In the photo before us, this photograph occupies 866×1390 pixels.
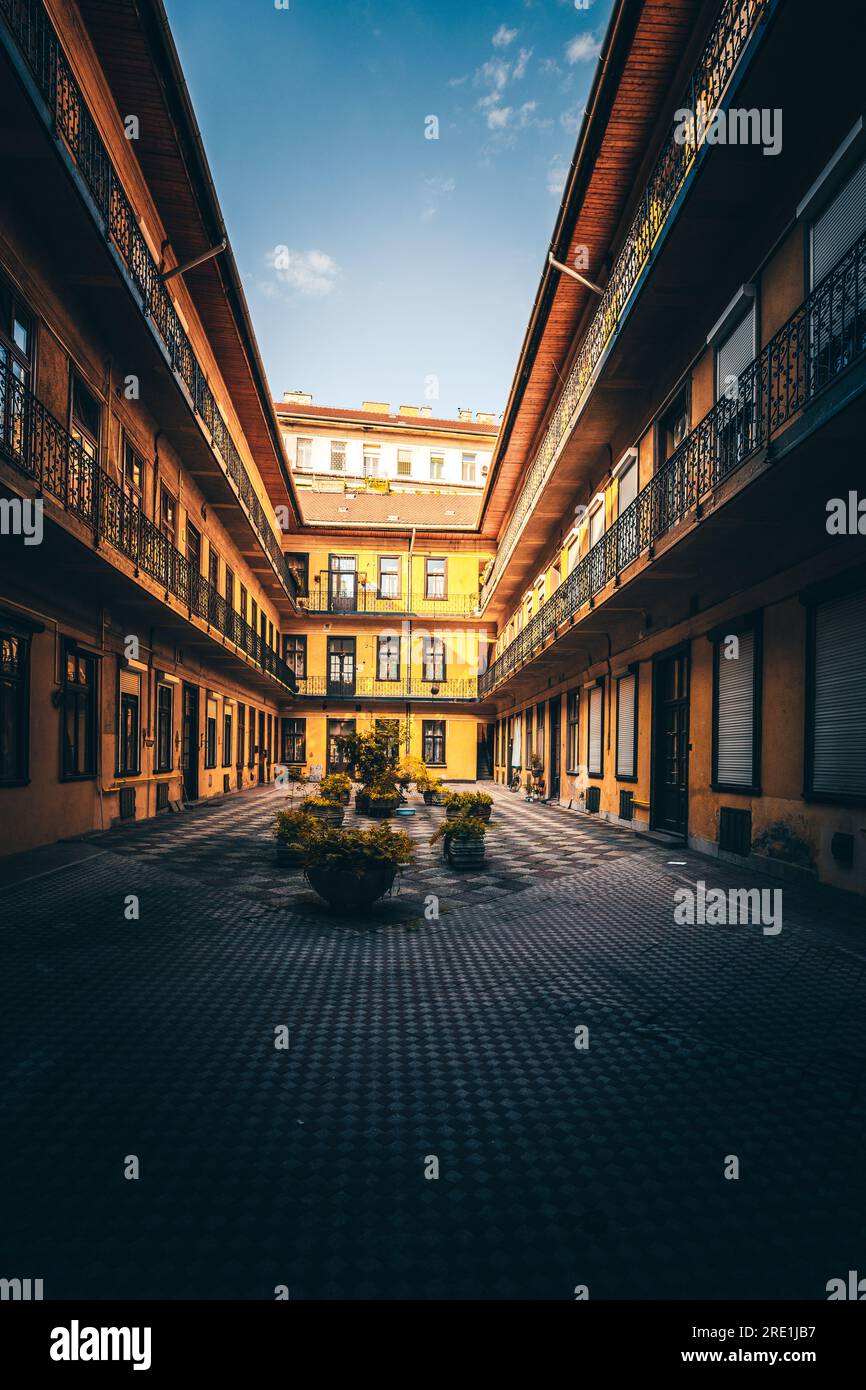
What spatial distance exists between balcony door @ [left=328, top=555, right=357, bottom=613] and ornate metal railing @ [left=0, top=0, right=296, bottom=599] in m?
17.6

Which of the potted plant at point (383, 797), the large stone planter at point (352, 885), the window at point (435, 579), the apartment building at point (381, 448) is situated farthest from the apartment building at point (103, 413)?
Answer: the apartment building at point (381, 448)

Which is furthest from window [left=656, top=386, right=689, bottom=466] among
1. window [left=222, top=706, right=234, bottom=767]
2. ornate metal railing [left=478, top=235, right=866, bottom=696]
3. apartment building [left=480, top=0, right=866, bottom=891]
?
window [left=222, top=706, right=234, bottom=767]

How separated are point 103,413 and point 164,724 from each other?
700 cm

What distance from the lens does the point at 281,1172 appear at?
271 cm

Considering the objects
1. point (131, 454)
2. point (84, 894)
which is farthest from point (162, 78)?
point (84, 894)

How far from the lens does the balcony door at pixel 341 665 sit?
116 ft

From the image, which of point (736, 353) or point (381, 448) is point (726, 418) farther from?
point (381, 448)

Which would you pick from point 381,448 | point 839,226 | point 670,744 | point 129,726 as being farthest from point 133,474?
point 381,448

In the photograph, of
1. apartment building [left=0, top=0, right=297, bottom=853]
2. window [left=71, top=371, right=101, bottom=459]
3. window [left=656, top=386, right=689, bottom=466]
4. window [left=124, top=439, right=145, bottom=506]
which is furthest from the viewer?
window [left=124, top=439, right=145, bottom=506]

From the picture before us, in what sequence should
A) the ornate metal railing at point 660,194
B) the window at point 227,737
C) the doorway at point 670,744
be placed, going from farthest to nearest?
the window at point 227,737
the doorway at point 670,744
the ornate metal railing at point 660,194

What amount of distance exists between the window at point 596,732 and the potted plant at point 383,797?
4609 millimetres

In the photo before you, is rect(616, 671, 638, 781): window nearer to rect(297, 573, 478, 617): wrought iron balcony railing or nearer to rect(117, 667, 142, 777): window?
rect(117, 667, 142, 777): window

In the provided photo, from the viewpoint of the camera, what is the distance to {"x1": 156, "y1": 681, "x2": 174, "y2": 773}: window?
16.1m

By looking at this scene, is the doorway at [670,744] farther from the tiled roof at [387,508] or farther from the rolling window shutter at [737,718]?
the tiled roof at [387,508]
